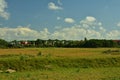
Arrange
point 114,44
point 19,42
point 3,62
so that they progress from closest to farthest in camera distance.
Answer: point 3,62 < point 114,44 < point 19,42

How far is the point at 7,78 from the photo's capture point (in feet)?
69.9

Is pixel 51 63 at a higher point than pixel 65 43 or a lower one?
lower

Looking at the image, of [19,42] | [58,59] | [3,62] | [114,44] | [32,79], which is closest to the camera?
[32,79]

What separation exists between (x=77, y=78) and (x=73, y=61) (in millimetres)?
9904

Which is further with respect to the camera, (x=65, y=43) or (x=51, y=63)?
(x=65, y=43)

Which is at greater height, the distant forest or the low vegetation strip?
the distant forest

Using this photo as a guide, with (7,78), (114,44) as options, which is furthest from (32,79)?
(114,44)

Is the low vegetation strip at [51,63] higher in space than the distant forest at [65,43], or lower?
lower

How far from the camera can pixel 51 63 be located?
2986 cm

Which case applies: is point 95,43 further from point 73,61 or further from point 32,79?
point 32,79

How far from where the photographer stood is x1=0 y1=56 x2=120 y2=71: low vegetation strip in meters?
28.5

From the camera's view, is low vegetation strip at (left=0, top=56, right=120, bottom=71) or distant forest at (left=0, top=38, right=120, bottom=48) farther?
distant forest at (left=0, top=38, right=120, bottom=48)

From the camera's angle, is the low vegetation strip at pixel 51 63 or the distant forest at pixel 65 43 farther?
the distant forest at pixel 65 43

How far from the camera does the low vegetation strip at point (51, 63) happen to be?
28.5 metres
